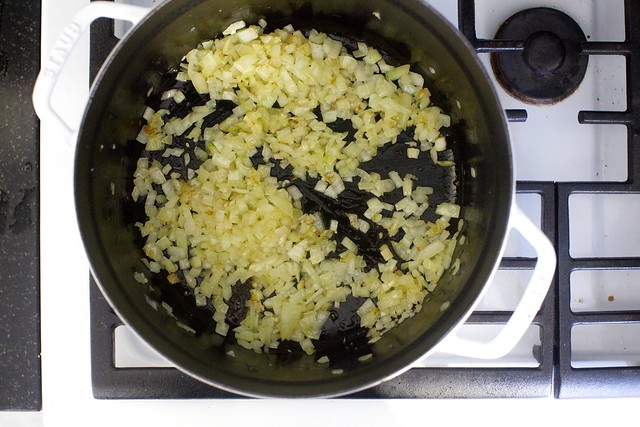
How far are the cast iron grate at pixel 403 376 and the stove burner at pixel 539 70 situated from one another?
0.06 meters

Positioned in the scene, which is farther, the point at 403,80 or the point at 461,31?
the point at 403,80

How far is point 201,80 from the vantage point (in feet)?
3.06

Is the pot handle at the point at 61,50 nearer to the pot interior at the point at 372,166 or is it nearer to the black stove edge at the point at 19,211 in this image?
the pot interior at the point at 372,166

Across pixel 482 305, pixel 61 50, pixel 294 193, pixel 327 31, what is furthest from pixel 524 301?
pixel 61 50

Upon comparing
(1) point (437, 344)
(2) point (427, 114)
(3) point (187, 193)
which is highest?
(2) point (427, 114)

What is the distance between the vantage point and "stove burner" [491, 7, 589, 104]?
848mm

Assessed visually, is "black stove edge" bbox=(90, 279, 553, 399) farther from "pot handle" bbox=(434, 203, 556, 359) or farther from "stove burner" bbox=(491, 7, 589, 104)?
"stove burner" bbox=(491, 7, 589, 104)

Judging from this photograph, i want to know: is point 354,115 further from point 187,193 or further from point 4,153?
point 4,153

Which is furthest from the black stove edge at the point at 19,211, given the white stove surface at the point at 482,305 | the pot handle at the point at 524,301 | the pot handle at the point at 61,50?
the pot handle at the point at 524,301

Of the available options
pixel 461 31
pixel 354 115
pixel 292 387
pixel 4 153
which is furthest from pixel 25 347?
pixel 461 31

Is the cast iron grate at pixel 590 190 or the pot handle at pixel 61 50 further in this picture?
the cast iron grate at pixel 590 190

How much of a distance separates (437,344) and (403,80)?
1.38ft

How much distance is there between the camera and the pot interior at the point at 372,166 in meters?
0.79

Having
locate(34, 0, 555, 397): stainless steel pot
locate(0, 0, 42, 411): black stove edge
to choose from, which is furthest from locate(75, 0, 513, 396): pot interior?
locate(0, 0, 42, 411): black stove edge
